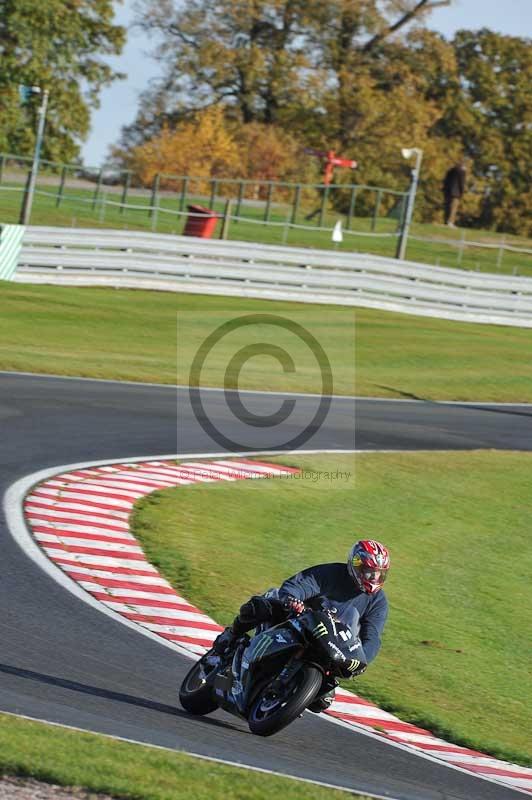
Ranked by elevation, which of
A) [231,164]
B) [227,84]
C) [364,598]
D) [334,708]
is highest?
[227,84]

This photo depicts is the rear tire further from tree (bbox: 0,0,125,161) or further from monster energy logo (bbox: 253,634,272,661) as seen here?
tree (bbox: 0,0,125,161)

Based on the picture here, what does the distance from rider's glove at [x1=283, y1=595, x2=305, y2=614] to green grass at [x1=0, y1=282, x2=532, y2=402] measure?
13882 millimetres

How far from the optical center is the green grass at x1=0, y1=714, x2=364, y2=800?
6.02 m

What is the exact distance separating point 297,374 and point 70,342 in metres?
4.48

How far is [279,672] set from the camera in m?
7.75

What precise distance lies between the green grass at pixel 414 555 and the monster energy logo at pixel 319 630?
157cm

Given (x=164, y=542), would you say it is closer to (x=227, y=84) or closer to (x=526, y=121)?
(x=227, y=84)

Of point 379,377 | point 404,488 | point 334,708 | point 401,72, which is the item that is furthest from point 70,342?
point 401,72

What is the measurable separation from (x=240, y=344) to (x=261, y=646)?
2047 centimetres

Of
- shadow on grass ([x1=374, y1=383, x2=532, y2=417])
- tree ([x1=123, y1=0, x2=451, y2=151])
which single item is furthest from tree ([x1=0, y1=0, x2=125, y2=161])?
shadow on grass ([x1=374, y1=383, x2=532, y2=417])

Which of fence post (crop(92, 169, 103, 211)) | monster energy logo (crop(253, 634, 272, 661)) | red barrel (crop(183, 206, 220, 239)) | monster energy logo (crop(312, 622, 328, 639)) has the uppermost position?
fence post (crop(92, 169, 103, 211))

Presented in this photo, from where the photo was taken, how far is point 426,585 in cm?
1238

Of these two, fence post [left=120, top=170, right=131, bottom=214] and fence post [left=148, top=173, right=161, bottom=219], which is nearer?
fence post [left=148, top=173, right=161, bottom=219]

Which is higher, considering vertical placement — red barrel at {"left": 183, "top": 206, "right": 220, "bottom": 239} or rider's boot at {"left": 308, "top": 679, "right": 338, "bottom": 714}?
red barrel at {"left": 183, "top": 206, "right": 220, "bottom": 239}
